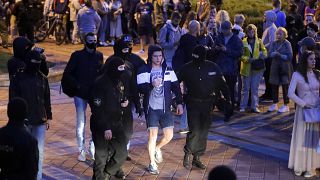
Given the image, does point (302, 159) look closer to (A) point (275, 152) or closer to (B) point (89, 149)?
(A) point (275, 152)

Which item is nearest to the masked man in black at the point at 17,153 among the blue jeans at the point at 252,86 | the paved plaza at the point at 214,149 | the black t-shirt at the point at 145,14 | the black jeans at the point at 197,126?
the paved plaza at the point at 214,149

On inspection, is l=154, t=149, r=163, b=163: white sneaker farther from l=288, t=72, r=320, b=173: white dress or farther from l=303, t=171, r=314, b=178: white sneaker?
l=303, t=171, r=314, b=178: white sneaker

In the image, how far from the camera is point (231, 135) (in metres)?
12.0

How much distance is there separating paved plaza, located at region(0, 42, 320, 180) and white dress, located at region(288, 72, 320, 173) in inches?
10.3

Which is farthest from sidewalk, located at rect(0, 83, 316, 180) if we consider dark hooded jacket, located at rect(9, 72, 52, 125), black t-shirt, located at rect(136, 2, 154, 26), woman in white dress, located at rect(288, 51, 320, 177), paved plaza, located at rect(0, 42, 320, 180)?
black t-shirt, located at rect(136, 2, 154, 26)

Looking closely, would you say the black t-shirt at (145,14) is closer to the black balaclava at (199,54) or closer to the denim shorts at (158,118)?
the black balaclava at (199,54)

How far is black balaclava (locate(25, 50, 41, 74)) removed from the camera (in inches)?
332

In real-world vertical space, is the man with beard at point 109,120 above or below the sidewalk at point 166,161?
above

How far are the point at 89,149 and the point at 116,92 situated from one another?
70.4 inches

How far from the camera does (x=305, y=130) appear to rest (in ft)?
32.0

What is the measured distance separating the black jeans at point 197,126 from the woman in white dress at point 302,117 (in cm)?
119

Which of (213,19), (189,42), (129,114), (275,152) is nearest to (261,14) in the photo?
(213,19)

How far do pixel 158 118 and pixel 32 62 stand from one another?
203 centimetres

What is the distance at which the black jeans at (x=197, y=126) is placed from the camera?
984 cm
